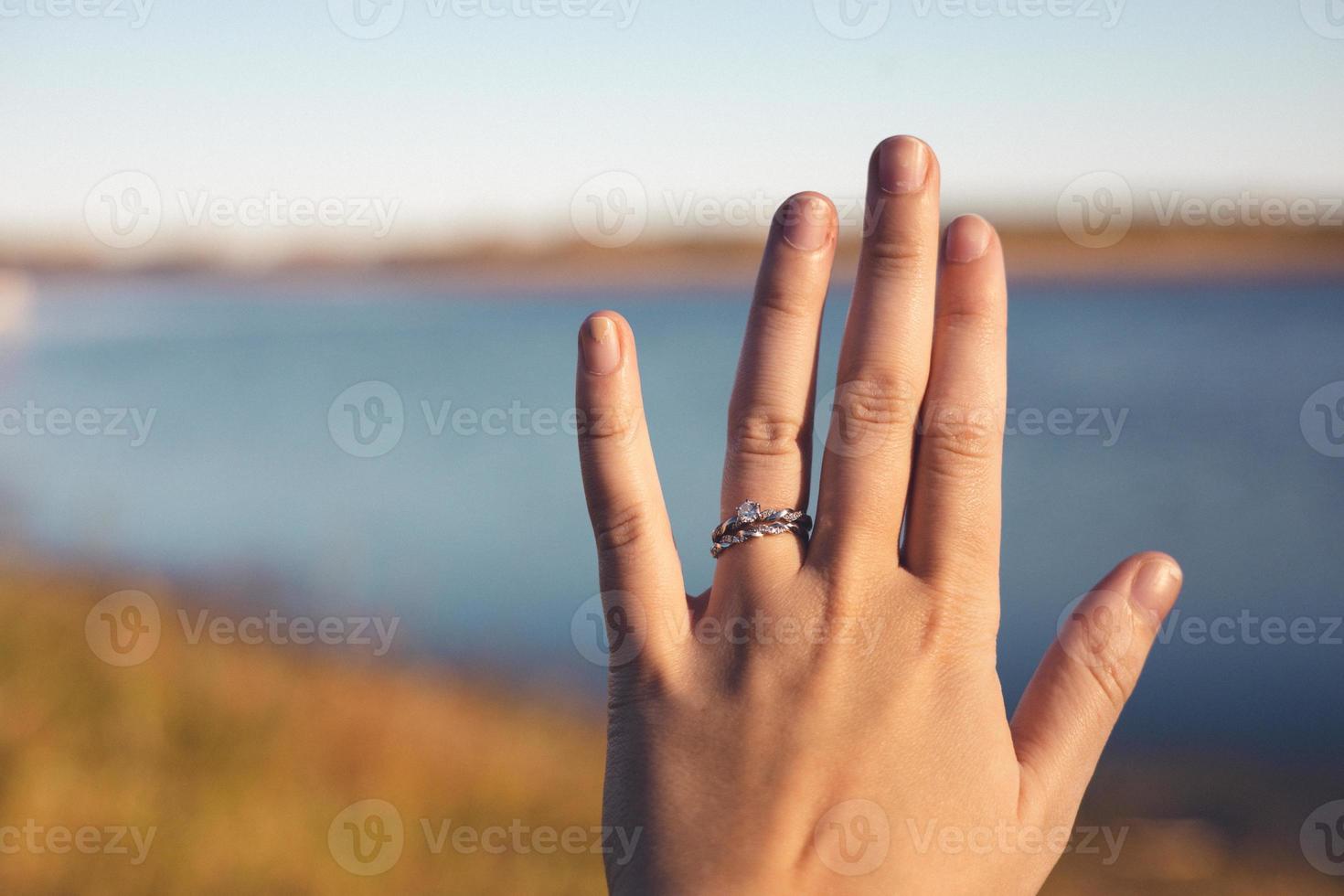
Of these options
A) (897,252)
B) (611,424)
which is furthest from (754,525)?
(897,252)

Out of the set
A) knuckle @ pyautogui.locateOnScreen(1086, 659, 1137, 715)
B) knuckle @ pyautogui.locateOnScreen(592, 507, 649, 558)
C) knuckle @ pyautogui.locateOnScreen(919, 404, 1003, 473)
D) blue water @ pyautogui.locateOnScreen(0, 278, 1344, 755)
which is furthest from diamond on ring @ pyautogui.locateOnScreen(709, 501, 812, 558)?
blue water @ pyautogui.locateOnScreen(0, 278, 1344, 755)

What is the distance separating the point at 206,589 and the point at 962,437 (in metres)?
8.51

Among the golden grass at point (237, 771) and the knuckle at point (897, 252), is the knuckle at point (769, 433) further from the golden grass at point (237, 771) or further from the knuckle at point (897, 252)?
the golden grass at point (237, 771)

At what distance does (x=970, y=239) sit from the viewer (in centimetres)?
168

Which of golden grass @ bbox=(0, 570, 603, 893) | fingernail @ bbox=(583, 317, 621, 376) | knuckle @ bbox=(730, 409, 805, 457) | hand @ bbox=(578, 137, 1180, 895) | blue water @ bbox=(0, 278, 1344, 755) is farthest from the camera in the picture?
blue water @ bbox=(0, 278, 1344, 755)

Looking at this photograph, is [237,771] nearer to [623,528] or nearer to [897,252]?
[623,528]

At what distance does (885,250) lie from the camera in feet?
5.40

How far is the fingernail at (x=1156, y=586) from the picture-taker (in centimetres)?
172

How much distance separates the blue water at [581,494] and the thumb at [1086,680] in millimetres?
5448

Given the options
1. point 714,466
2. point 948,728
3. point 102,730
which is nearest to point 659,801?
point 948,728

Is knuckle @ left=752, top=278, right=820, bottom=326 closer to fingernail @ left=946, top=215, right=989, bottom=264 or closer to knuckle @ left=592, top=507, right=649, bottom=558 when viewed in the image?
fingernail @ left=946, top=215, right=989, bottom=264

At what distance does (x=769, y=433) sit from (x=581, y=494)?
33.3 ft

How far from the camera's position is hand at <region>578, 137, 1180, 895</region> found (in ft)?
4.77

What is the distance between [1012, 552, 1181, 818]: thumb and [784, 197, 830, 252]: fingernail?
0.77 meters
